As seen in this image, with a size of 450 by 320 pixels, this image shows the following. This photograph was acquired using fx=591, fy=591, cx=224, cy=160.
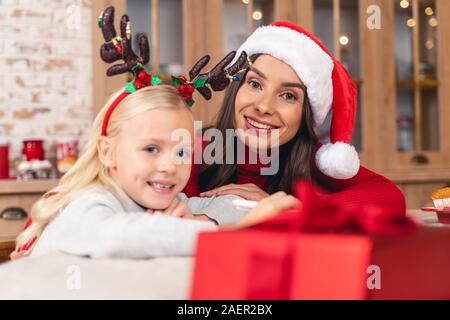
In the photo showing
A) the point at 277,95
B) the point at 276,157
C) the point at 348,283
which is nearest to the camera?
the point at 348,283

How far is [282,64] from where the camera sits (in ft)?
4.60

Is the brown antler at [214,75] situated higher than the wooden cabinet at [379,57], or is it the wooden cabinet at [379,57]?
the wooden cabinet at [379,57]

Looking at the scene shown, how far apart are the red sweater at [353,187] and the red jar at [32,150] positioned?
4.63ft

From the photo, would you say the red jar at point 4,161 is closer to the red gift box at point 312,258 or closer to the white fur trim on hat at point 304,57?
the white fur trim on hat at point 304,57

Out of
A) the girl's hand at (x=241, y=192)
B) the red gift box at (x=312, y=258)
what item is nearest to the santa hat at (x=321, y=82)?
the girl's hand at (x=241, y=192)

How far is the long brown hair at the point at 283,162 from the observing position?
4.68ft

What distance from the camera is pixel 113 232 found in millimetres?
693

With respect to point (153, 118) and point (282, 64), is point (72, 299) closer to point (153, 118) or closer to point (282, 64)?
point (153, 118)

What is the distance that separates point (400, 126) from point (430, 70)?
392 millimetres

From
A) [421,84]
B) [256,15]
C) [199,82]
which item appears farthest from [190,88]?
[421,84]

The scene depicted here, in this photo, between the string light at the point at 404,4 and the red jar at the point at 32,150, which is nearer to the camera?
the red jar at the point at 32,150

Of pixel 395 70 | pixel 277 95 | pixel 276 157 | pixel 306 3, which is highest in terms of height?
pixel 306 3

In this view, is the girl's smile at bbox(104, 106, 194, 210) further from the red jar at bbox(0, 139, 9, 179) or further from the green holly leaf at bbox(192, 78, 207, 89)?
the red jar at bbox(0, 139, 9, 179)
